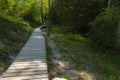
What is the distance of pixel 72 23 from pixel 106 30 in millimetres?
13770

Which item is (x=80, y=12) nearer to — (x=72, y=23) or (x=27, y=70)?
(x=72, y=23)

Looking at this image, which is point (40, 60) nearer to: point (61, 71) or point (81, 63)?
point (61, 71)

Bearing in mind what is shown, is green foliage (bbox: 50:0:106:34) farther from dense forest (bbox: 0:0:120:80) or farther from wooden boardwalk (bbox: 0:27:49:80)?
wooden boardwalk (bbox: 0:27:49:80)

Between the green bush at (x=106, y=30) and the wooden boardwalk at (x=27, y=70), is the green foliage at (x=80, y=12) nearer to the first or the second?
the green bush at (x=106, y=30)

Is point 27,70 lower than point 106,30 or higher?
higher

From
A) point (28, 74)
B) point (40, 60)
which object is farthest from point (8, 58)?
point (28, 74)

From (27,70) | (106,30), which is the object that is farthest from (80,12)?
(27,70)

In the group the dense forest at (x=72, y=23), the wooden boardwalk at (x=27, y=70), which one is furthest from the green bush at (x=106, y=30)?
the wooden boardwalk at (x=27, y=70)

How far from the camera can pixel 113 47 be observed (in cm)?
1570

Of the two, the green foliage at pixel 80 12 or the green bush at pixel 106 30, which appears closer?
the green bush at pixel 106 30

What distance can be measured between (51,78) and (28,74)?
76 cm

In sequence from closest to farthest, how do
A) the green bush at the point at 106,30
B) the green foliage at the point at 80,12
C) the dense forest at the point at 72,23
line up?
1. the dense forest at the point at 72,23
2. the green bush at the point at 106,30
3. the green foliage at the point at 80,12

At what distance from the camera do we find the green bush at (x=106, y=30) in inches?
620

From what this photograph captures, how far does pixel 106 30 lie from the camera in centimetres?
1623
